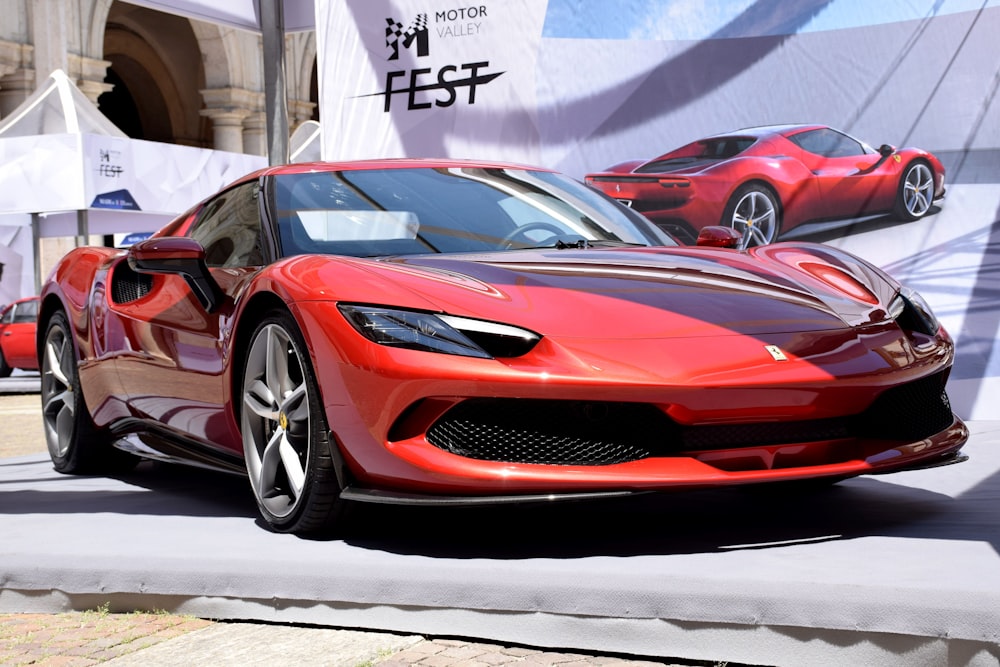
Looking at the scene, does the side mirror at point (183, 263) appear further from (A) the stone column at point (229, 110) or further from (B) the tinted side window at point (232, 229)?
(A) the stone column at point (229, 110)

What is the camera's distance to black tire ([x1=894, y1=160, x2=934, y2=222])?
6.94m

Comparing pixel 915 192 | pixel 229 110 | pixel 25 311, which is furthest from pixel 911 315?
pixel 229 110

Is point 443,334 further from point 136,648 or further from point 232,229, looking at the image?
point 232,229

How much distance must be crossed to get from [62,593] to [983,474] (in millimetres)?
2979

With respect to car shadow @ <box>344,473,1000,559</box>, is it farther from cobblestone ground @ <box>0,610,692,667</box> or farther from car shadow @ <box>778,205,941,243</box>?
car shadow @ <box>778,205,941,243</box>

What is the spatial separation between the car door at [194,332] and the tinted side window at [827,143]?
11.7ft

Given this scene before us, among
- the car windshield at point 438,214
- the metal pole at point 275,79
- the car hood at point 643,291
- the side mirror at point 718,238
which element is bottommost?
the car hood at point 643,291

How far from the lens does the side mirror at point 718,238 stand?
4.73 meters

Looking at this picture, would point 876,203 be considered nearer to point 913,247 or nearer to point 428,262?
point 913,247

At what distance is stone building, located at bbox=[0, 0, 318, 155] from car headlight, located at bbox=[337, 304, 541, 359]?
71.5 feet

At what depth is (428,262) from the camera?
390 cm

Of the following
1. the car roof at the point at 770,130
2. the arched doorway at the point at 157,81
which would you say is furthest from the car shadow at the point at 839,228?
the arched doorway at the point at 157,81

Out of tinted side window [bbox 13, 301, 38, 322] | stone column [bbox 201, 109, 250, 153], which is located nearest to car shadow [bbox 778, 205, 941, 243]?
tinted side window [bbox 13, 301, 38, 322]

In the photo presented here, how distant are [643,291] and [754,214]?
13.6 ft
